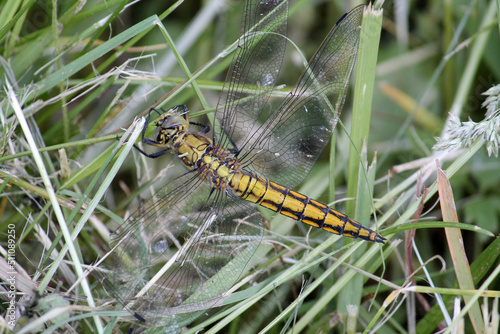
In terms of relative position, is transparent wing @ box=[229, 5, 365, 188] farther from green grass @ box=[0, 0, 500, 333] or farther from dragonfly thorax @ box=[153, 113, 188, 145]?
dragonfly thorax @ box=[153, 113, 188, 145]

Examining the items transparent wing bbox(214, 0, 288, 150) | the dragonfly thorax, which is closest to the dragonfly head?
the dragonfly thorax

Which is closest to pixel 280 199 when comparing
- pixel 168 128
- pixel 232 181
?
pixel 232 181

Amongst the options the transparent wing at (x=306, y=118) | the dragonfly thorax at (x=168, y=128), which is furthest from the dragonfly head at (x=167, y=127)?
the transparent wing at (x=306, y=118)

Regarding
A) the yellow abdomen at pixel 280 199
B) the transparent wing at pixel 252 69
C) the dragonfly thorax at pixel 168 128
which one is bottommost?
the yellow abdomen at pixel 280 199

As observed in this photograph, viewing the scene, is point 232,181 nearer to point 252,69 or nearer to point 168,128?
point 168,128

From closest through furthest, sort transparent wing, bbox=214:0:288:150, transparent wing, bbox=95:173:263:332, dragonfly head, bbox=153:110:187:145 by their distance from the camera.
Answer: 1. transparent wing, bbox=95:173:263:332
2. transparent wing, bbox=214:0:288:150
3. dragonfly head, bbox=153:110:187:145

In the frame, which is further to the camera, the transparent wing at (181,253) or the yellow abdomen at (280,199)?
the yellow abdomen at (280,199)

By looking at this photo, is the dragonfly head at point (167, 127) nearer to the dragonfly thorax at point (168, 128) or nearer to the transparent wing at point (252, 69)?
the dragonfly thorax at point (168, 128)
